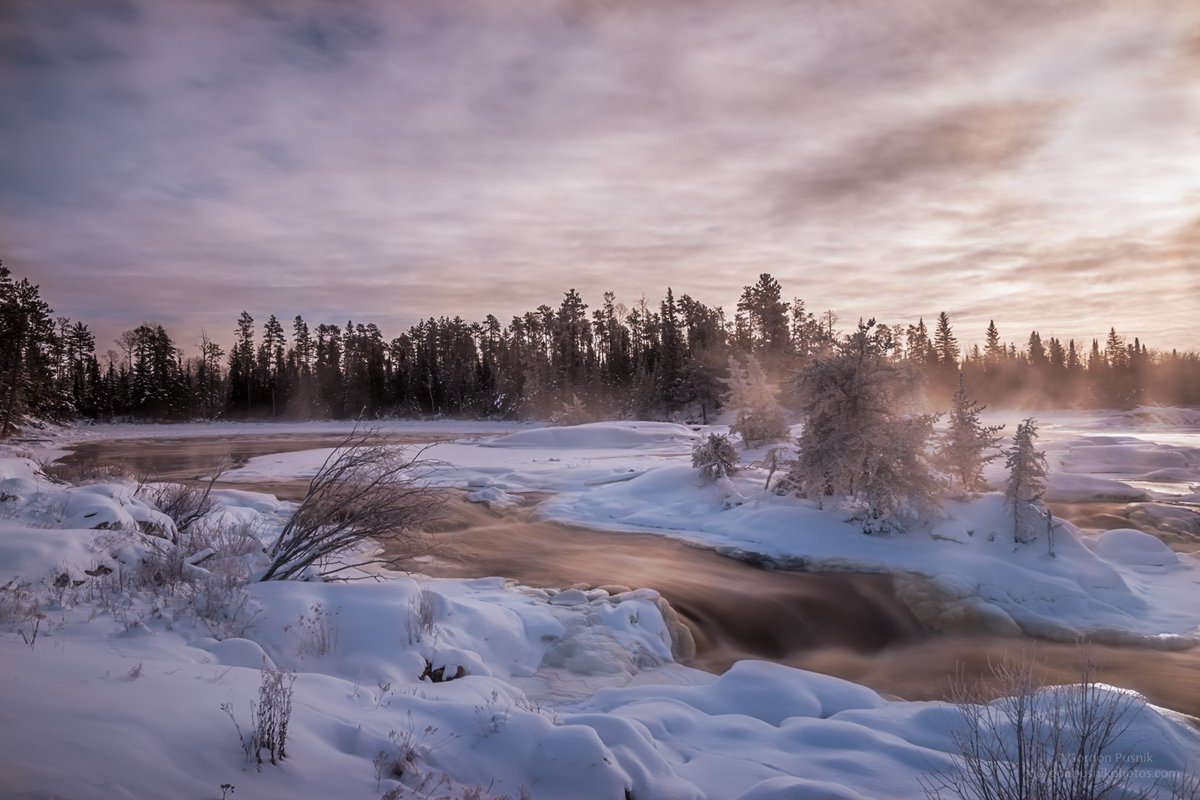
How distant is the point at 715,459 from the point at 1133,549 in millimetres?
9208

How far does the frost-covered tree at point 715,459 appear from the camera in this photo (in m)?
18.6

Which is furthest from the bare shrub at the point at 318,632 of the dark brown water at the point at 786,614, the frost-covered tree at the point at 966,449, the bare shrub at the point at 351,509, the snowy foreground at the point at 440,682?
the frost-covered tree at the point at 966,449

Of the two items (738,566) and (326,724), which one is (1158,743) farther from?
(738,566)

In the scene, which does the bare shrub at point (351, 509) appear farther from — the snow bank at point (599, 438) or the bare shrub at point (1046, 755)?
the snow bank at point (599, 438)

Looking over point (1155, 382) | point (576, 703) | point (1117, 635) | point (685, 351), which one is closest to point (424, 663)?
point (576, 703)

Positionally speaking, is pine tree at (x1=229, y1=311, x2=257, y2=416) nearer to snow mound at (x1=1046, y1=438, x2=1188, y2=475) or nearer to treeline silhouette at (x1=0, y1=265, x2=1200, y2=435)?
treeline silhouette at (x1=0, y1=265, x2=1200, y2=435)

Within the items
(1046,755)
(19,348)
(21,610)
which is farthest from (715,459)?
(19,348)

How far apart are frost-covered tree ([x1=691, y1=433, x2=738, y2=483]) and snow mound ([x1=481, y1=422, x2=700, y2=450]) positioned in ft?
50.8

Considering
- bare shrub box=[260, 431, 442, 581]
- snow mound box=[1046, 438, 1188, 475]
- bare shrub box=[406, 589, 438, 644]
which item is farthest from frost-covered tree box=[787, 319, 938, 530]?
snow mound box=[1046, 438, 1188, 475]

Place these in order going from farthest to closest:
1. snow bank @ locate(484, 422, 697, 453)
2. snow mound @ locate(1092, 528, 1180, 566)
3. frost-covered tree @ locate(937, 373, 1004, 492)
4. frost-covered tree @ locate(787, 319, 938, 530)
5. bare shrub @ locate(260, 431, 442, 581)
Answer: snow bank @ locate(484, 422, 697, 453)
frost-covered tree @ locate(937, 373, 1004, 492)
frost-covered tree @ locate(787, 319, 938, 530)
snow mound @ locate(1092, 528, 1180, 566)
bare shrub @ locate(260, 431, 442, 581)

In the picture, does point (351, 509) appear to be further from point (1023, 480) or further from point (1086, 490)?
point (1086, 490)

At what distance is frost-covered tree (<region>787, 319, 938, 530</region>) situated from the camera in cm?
1406

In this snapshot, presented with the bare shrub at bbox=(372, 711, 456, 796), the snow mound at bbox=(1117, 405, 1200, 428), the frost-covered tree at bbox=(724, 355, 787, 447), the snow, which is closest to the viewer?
the bare shrub at bbox=(372, 711, 456, 796)

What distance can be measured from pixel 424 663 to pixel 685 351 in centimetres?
5955
